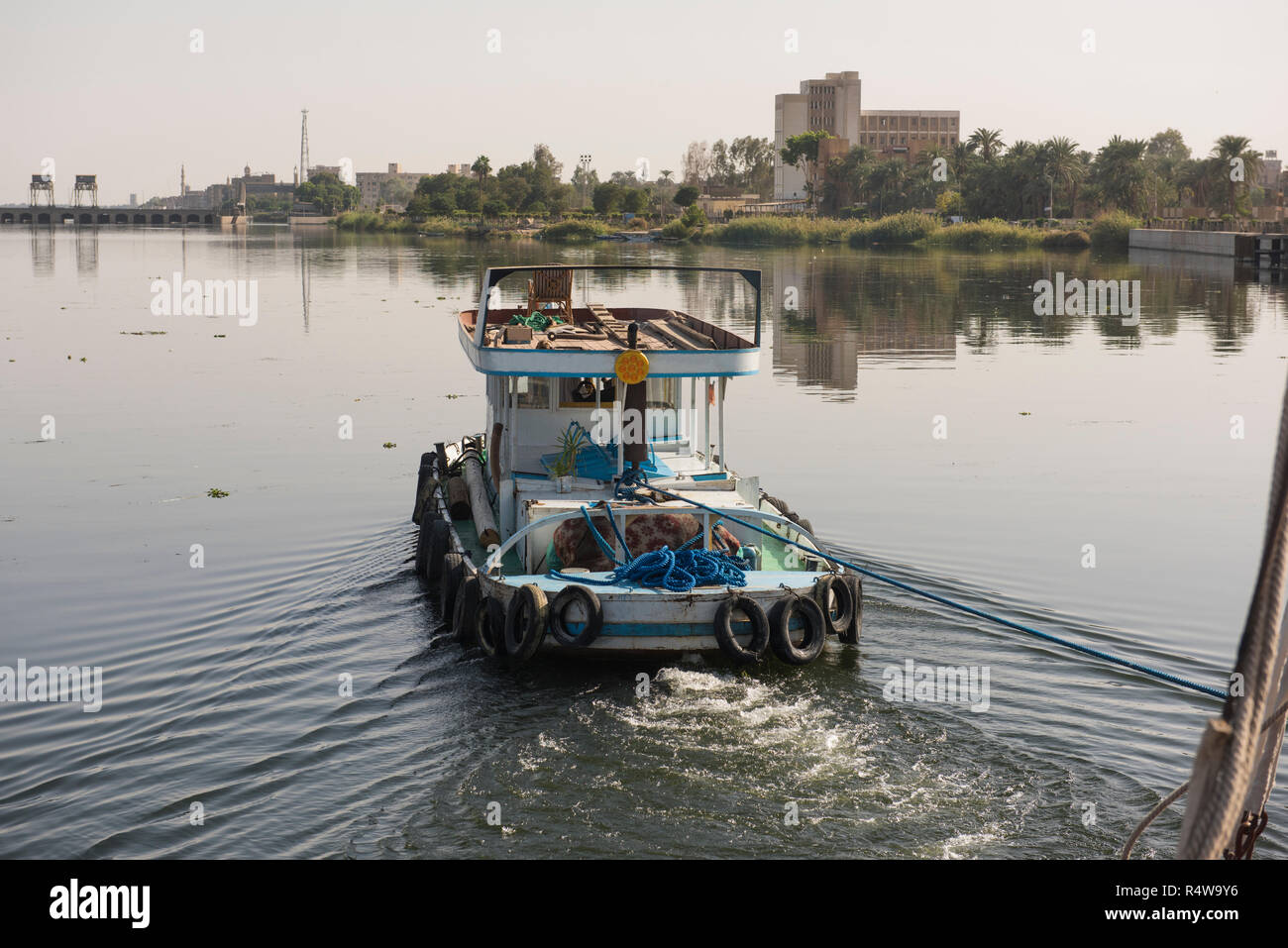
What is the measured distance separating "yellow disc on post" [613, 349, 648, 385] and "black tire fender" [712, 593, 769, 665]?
11.0 feet

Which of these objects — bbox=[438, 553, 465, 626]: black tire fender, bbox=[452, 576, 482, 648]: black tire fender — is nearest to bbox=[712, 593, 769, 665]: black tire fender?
bbox=[452, 576, 482, 648]: black tire fender

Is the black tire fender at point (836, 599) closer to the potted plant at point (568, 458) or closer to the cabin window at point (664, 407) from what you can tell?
the potted plant at point (568, 458)

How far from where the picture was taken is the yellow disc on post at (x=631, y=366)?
634 inches

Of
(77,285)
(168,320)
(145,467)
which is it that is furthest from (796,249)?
(145,467)

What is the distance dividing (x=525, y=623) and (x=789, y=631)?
9.48ft

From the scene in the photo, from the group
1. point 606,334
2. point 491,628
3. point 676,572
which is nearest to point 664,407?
point 606,334

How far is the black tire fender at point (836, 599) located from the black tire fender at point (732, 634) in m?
0.90

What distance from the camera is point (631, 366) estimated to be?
16109 mm

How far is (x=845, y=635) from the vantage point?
15102mm

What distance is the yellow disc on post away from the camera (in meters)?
16.1

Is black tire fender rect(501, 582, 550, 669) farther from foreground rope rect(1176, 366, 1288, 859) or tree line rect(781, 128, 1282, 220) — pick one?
tree line rect(781, 128, 1282, 220)
